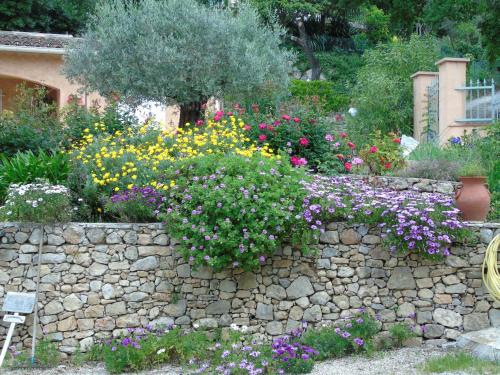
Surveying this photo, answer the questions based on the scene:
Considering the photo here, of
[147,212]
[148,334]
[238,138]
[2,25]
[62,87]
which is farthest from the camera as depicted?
[2,25]

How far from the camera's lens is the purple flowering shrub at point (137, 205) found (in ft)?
26.1

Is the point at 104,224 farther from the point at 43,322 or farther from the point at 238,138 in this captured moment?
the point at 238,138

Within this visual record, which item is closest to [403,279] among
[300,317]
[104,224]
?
[300,317]

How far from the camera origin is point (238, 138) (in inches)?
390

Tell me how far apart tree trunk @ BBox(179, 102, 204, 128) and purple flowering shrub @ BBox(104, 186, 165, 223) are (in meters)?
3.18

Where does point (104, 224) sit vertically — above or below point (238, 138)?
below

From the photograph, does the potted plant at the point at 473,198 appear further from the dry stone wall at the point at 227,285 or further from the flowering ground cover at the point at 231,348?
the flowering ground cover at the point at 231,348

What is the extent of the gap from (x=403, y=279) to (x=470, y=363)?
4.63ft

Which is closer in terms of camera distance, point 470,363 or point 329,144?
point 470,363

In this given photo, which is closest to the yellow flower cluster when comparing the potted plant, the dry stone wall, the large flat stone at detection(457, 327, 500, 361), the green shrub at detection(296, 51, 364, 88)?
the dry stone wall

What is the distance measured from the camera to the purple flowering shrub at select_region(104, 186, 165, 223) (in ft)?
26.1

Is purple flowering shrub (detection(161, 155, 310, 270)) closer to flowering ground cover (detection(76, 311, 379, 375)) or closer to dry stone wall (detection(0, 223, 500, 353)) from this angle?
dry stone wall (detection(0, 223, 500, 353))

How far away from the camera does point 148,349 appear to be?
7.00 m

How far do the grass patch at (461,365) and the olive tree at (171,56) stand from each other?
5347mm
